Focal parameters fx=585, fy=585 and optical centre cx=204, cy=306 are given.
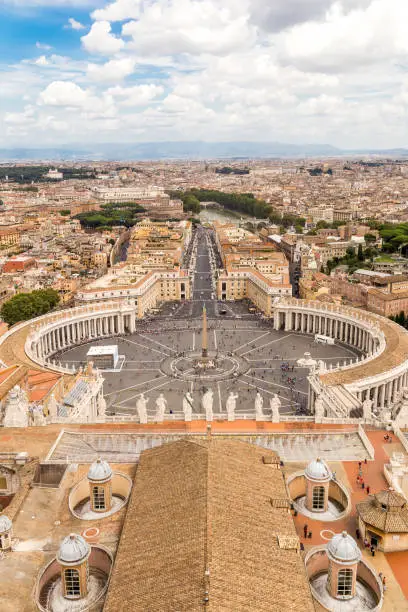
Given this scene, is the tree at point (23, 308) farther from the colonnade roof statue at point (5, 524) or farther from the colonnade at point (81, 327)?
the colonnade roof statue at point (5, 524)

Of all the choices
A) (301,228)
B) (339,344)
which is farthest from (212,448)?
(301,228)

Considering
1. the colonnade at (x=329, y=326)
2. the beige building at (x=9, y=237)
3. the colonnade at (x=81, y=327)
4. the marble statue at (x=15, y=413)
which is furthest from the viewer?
the beige building at (x=9, y=237)

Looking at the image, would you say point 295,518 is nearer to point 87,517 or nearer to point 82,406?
point 87,517

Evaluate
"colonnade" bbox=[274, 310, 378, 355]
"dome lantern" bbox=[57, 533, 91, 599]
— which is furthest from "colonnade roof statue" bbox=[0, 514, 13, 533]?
"colonnade" bbox=[274, 310, 378, 355]

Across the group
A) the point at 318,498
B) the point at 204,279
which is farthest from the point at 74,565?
the point at 204,279

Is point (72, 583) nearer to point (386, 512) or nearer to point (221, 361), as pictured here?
point (386, 512)

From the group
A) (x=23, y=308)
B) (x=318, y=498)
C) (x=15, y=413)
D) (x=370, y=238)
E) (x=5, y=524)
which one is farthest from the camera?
(x=370, y=238)

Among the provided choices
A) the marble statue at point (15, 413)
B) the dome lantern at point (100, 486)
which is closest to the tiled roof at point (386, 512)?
the dome lantern at point (100, 486)
